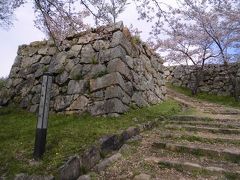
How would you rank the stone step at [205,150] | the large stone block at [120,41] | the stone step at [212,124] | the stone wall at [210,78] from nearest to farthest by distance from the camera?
1. the stone step at [205,150]
2. the stone step at [212,124]
3. the large stone block at [120,41]
4. the stone wall at [210,78]

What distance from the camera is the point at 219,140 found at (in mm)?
5832

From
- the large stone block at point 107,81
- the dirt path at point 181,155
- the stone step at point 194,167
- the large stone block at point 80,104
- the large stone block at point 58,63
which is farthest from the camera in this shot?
the large stone block at point 58,63

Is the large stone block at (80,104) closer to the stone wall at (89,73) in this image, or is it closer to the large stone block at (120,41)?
the stone wall at (89,73)

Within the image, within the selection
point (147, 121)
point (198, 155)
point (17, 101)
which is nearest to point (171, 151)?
point (198, 155)

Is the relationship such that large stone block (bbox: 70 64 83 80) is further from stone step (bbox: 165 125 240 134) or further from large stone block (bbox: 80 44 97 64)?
stone step (bbox: 165 125 240 134)

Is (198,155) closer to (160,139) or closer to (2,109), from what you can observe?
(160,139)

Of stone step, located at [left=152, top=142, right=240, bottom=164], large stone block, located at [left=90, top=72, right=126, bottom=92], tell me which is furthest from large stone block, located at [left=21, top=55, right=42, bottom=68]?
stone step, located at [left=152, top=142, right=240, bottom=164]

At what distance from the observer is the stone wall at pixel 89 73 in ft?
24.5

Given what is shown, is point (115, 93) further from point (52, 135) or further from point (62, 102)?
→ point (52, 135)

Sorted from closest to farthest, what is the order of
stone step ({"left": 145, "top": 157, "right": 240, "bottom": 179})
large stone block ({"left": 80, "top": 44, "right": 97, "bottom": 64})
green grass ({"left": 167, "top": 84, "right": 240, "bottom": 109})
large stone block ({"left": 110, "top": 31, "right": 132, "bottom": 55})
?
stone step ({"left": 145, "top": 157, "right": 240, "bottom": 179}), large stone block ({"left": 110, "top": 31, "right": 132, "bottom": 55}), large stone block ({"left": 80, "top": 44, "right": 97, "bottom": 64}), green grass ({"left": 167, "top": 84, "right": 240, "bottom": 109})

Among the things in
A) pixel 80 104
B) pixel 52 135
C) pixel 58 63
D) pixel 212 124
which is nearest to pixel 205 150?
pixel 212 124

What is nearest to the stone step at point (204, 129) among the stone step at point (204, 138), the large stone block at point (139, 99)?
the stone step at point (204, 138)

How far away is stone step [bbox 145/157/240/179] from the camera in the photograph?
14.2 feet

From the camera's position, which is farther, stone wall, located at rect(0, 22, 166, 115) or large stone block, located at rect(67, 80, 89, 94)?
large stone block, located at rect(67, 80, 89, 94)
